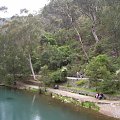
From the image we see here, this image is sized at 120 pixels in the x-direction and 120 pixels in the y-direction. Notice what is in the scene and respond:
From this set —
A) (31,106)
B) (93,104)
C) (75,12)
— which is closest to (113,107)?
(93,104)

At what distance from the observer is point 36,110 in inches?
1497

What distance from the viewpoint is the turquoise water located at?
33938 mm

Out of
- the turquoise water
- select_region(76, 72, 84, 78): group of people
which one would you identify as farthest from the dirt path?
select_region(76, 72, 84, 78): group of people

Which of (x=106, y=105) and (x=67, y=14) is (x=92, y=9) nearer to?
(x=67, y=14)

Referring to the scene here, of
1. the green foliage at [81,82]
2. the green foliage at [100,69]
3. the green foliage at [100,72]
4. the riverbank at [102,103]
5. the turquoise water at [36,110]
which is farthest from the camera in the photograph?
the green foliage at [81,82]

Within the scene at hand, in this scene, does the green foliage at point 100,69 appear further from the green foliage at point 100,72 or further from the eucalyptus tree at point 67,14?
the eucalyptus tree at point 67,14

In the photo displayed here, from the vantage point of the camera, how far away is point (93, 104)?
117 feet

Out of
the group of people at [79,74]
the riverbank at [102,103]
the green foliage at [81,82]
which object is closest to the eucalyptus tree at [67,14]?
the group of people at [79,74]

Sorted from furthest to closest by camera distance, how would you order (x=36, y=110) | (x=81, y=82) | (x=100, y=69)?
(x=81, y=82), (x=100, y=69), (x=36, y=110)

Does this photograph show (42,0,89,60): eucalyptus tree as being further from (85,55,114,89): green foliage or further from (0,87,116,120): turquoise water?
(0,87,116,120): turquoise water

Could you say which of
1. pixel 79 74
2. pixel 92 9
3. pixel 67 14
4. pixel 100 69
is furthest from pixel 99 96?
pixel 67 14

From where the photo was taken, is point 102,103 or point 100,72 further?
point 100,72

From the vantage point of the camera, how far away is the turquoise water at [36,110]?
33.9 m

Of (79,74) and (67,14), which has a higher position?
(67,14)
